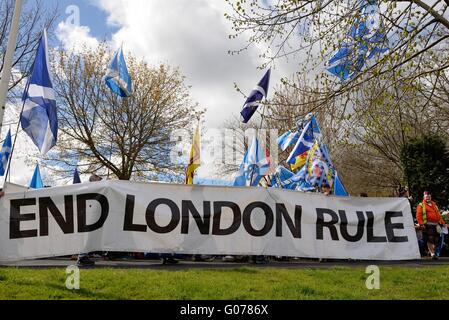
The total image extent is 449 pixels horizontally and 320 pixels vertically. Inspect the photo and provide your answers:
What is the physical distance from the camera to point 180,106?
98.9ft

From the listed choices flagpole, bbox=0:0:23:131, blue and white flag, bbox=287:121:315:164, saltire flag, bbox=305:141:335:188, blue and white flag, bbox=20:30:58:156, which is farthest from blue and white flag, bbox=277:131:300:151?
flagpole, bbox=0:0:23:131

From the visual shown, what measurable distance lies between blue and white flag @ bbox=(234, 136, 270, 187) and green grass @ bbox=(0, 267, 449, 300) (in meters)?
6.83

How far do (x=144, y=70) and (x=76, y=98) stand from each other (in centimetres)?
472

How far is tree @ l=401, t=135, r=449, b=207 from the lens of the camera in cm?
1886

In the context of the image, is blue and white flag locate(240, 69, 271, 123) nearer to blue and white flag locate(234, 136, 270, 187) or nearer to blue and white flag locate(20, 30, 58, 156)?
blue and white flag locate(234, 136, 270, 187)

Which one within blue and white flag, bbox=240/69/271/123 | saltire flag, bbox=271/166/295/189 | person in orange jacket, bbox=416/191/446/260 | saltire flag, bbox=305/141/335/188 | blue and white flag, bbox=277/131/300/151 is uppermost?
blue and white flag, bbox=240/69/271/123

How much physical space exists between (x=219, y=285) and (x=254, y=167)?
857cm

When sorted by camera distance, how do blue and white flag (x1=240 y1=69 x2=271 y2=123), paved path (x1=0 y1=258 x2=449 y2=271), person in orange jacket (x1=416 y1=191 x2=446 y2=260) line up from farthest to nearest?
1. blue and white flag (x1=240 y1=69 x2=271 y2=123)
2. person in orange jacket (x1=416 y1=191 x2=446 y2=260)
3. paved path (x1=0 y1=258 x2=449 y2=271)

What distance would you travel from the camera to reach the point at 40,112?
9172 millimetres

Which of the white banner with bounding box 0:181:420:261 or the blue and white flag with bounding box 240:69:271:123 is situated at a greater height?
the blue and white flag with bounding box 240:69:271:123

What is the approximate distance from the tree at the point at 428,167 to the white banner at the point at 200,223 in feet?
28.8

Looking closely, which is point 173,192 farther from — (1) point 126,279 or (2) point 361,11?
(2) point 361,11

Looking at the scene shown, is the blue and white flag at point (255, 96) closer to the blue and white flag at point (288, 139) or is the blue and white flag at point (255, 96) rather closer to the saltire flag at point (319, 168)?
the blue and white flag at point (288, 139)

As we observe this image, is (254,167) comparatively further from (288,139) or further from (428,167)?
(428,167)
